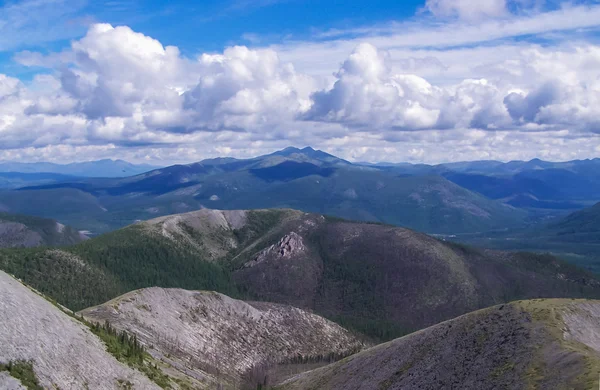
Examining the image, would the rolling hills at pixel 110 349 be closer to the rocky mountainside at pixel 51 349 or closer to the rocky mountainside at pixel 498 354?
the rocky mountainside at pixel 51 349

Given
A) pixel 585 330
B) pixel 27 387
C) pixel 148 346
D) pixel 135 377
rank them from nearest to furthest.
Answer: pixel 27 387 → pixel 135 377 → pixel 585 330 → pixel 148 346

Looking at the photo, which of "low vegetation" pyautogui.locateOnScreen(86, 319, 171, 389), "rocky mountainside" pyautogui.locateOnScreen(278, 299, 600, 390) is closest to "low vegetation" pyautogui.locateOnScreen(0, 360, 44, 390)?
"low vegetation" pyautogui.locateOnScreen(86, 319, 171, 389)

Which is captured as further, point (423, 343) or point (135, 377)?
point (423, 343)

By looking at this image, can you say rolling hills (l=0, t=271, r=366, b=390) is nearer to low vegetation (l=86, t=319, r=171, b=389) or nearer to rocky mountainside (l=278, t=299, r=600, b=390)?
low vegetation (l=86, t=319, r=171, b=389)

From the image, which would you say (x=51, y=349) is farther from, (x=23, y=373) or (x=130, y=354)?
(x=130, y=354)

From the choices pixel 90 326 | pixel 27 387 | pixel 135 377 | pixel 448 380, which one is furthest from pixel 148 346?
pixel 448 380

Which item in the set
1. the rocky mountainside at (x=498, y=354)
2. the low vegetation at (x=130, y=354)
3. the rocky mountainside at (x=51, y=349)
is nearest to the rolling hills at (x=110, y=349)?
the low vegetation at (x=130, y=354)

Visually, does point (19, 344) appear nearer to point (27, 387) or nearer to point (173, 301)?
point (27, 387)
